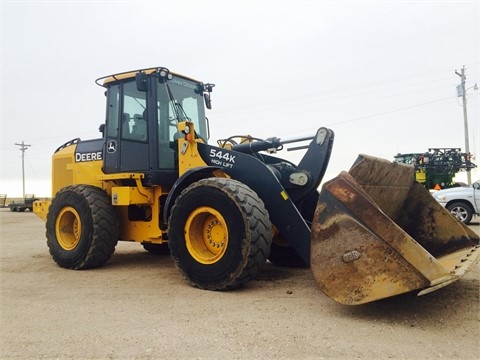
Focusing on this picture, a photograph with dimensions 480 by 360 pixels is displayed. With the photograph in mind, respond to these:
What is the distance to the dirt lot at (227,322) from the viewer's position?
3314 millimetres

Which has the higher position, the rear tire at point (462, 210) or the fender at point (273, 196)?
the fender at point (273, 196)

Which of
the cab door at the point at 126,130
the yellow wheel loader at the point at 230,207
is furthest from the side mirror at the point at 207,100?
the cab door at the point at 126,130

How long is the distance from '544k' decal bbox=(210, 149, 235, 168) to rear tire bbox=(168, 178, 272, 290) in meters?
0.47

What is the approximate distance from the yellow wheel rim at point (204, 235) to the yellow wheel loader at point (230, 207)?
0.01m

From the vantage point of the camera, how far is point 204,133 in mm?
7449

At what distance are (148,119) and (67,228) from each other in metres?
2.26

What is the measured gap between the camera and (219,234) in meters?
5.30

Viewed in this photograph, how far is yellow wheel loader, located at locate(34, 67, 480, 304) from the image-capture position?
154 inches

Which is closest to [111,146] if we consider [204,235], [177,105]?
[177,105]

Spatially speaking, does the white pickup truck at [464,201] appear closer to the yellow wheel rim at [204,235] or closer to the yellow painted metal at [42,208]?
the yellow wheel rim at [204,235]

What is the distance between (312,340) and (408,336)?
2.45 feet

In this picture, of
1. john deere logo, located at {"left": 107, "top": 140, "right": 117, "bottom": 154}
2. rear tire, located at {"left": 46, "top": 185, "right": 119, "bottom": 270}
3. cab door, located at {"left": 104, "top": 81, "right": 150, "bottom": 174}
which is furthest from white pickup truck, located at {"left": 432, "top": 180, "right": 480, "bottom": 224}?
rear tire, located at {"left": 46, "top": 185, "right": 119, "bottom": 270}

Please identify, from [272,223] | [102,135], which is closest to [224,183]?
[272,223]

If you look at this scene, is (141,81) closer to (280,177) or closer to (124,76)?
(124,76)
